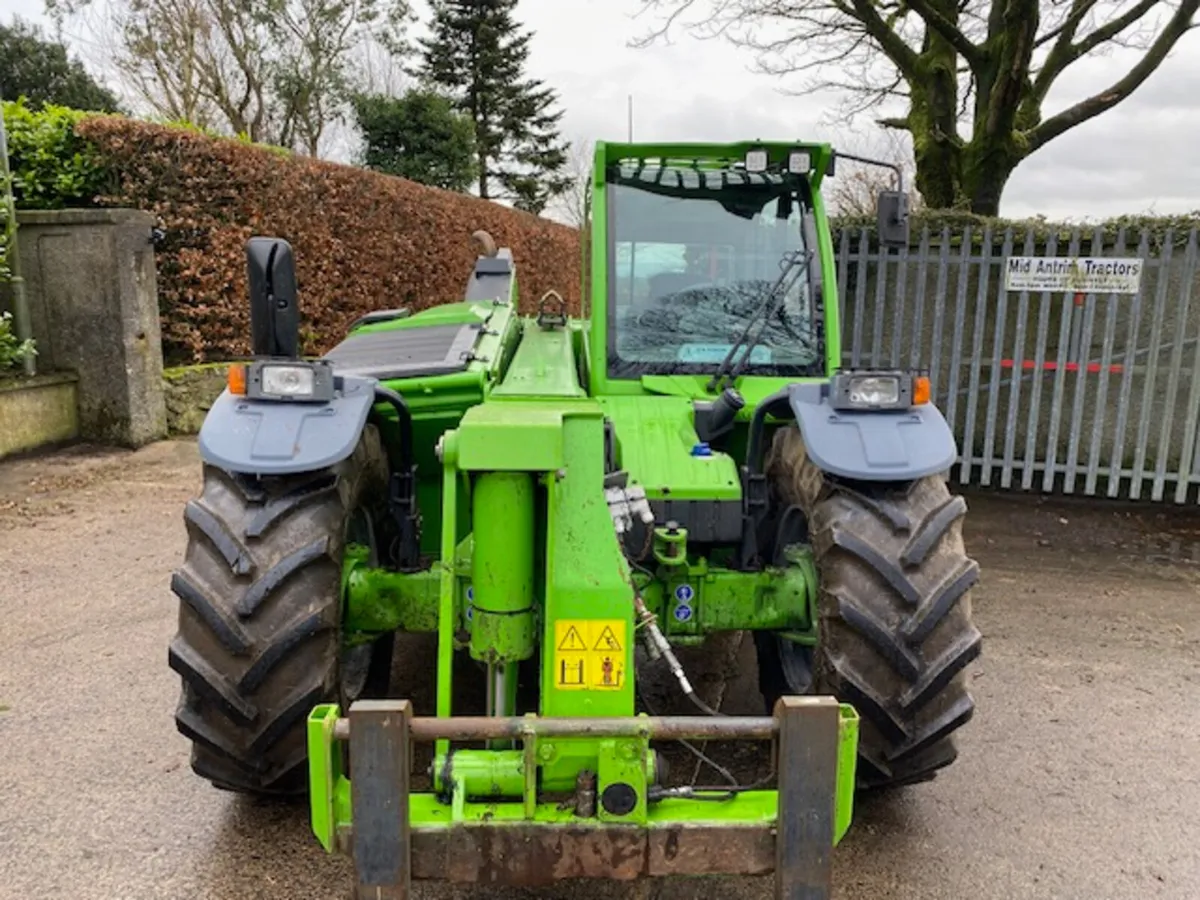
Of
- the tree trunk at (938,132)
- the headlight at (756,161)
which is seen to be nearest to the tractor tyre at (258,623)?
the headlight at (756,161)

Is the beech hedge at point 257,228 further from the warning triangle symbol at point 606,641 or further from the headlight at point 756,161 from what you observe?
the warning triangle symbol at point 606,641

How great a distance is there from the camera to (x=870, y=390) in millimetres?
3092

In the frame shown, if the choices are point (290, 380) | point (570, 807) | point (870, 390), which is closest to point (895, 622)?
point (870, 390)

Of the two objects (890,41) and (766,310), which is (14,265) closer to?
(766,310)

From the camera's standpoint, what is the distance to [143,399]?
864 cm

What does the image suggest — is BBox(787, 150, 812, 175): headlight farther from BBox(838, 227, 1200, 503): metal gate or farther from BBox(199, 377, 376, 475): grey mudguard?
BBox(838, 227, 1200, 503): metal gate

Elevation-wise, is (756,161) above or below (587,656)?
above

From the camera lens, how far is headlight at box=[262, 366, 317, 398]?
300 centimetres

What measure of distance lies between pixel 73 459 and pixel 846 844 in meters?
7.41

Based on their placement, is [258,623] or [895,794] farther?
[895,794]

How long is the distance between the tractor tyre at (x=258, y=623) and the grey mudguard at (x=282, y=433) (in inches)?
4.6

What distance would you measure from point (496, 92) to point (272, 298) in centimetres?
2908

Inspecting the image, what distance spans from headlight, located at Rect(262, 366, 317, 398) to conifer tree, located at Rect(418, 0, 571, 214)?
27.9 metres

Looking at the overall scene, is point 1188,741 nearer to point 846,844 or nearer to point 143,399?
point 846,844
